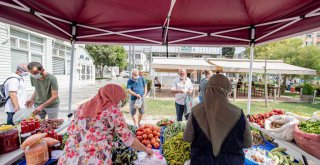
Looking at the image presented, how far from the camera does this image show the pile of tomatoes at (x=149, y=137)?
8.83 ft

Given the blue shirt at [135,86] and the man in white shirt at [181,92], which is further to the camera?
the blue shirt at [135,86]

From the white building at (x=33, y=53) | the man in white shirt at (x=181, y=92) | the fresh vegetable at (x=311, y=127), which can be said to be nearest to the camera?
→ the fresh vegetable at (x=311, y=127)

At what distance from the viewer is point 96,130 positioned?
1.70 metres

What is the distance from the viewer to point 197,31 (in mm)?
3445

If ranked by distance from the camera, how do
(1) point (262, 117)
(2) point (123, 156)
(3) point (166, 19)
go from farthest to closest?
1. (1) point (262, 117)
2. (3) point (166, 19)
3. (2) point (123, 156)

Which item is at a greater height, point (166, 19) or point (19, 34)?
point (19, 34)

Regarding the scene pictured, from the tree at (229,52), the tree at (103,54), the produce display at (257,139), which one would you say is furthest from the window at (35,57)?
the tree at (229,52)

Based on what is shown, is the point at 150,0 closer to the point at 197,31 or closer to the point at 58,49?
the point at 197,31

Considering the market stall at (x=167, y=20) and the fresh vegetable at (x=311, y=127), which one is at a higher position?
the market stall at (x=167, y=20)

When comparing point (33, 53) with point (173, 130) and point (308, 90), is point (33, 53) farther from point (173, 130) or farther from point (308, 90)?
point (308, 90)

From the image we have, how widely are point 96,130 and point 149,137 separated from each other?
4.08 feet

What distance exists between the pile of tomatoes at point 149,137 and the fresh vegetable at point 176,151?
16 centimetres

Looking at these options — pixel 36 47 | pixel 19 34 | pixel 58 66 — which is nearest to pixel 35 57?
pixel 36 47

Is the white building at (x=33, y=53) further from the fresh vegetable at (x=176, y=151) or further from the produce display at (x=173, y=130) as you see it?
the fresh vegetable at (x=176, y=151)
